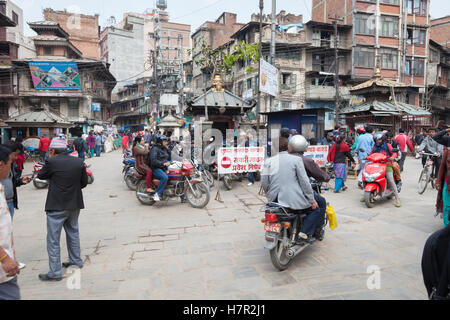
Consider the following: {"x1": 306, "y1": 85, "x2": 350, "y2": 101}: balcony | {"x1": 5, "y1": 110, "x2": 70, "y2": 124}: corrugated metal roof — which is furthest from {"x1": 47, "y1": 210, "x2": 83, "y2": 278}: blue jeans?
{"x1": 306, "y1": 85, "x2": 350, "y2": 101}: balcony

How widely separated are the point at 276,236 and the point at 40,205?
7.22 meters

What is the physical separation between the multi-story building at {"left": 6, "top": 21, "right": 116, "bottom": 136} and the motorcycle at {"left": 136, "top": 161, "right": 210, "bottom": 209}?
24393mm

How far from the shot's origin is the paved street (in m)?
3.59

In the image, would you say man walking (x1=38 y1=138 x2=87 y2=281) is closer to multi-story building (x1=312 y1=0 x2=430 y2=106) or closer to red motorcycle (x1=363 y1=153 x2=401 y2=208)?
red motorcycle (x1=363 y1=153 x2=401 y2=208)

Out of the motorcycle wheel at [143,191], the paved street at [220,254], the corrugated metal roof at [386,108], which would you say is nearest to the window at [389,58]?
the corrugated metal roof at [386,108]

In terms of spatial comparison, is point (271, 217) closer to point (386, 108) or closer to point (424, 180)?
point (424, 180)

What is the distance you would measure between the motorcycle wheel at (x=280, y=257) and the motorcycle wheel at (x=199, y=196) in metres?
3.53

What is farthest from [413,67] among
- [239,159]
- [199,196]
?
[199,196]

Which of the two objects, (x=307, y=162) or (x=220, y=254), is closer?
(x=307, y=162)

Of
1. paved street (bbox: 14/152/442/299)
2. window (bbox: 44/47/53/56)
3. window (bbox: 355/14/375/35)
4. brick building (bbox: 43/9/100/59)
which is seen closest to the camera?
paved street (bbox: 14/152/442/299)

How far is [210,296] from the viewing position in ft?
11.3

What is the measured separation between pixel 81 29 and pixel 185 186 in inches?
1825

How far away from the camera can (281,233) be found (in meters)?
4.03

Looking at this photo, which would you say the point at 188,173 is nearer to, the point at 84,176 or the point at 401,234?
the point at 84,176
